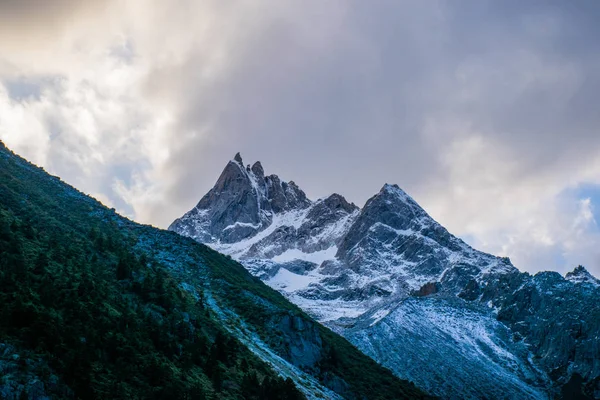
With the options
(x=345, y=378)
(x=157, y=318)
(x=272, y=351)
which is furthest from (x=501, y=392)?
(x=157, y=318)

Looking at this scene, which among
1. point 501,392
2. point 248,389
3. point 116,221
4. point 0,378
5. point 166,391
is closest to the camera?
point 0,378

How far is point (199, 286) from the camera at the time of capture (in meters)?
86.1

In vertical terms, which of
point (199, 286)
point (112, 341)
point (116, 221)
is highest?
point (116, 221)

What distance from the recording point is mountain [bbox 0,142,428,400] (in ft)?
120

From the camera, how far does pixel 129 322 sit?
49719mm

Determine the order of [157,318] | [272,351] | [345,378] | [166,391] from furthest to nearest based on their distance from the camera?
1. [345,378]
2. [272,351]
3. [157,318]
4. [166,391]

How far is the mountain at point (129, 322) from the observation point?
36.6 m

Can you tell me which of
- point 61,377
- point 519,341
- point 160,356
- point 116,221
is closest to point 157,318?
point 160,356

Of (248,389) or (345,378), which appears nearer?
(248,389)

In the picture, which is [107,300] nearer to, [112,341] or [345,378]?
[112,341]

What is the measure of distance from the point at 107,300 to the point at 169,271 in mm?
31658

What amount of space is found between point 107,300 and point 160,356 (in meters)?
8.87

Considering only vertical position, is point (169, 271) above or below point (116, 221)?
below

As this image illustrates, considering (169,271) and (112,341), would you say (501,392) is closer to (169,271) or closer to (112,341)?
(169,271)
